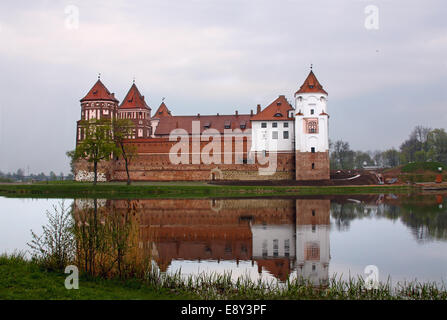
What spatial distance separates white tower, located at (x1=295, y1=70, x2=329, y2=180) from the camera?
150ft

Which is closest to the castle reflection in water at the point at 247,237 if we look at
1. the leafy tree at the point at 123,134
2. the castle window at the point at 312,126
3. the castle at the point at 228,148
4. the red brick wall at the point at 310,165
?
the red brick wall at the point at 310,165

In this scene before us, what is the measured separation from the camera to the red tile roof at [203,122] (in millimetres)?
56000

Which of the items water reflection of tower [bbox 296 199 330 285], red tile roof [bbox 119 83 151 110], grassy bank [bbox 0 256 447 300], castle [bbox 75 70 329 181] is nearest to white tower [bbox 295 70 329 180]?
castle [bbox 75 70 329 181]

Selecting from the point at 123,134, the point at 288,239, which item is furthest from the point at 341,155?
the point at 288,239

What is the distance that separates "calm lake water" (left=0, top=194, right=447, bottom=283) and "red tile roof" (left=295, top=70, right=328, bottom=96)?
24302 mm

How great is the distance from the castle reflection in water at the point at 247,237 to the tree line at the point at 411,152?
198ft

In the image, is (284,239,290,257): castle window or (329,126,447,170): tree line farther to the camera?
(329,126,447,170): tree line

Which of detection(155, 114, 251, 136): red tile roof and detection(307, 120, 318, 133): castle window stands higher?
detection(155, 114, 251, 136): red tile roof

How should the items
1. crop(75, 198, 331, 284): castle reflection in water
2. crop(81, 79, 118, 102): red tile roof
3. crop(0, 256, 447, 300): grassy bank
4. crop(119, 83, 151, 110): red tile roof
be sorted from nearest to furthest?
crop(0, 256, 447, 300): grassy bank → crop(75, 198, 331, 284): castle reflection in water → crop(81, 79, 118, 102): red tile roof → crop(119, 83, 151, 110): red tile roof

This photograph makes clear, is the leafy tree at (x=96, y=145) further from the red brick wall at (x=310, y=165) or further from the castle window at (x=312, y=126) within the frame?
the castle window at (x=312, y=126)

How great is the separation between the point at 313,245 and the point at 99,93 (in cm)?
4205

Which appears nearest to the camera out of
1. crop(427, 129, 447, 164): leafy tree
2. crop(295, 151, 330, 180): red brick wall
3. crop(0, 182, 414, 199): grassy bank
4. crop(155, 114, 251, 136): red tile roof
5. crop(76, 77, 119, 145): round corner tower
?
crop(0, 182, 414, 199): grassy bank

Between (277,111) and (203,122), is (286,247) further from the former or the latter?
(203,122)

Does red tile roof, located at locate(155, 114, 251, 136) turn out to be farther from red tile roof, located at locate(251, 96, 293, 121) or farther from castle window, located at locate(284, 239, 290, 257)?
castle window, located at locate(284, 239, 290, 257)
